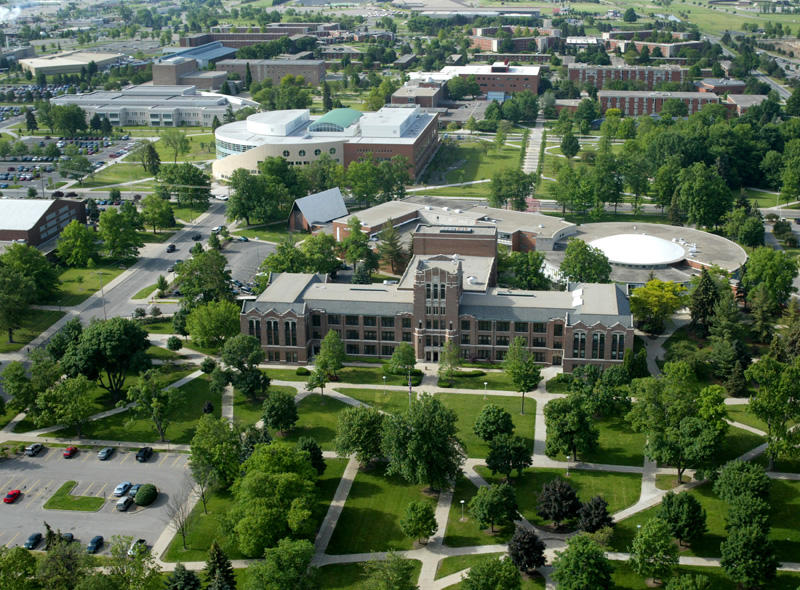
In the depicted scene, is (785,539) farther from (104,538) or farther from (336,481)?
(104,538)

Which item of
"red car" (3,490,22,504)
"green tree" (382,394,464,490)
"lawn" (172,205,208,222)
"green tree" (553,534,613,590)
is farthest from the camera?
"lawn" (172,205,208,222)

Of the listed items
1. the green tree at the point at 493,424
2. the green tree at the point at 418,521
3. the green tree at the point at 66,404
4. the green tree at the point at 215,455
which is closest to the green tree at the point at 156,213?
the green tree at the point at 66,404

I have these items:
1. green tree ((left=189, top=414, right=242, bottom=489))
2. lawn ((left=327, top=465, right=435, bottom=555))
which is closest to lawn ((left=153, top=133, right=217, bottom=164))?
green tree ((left=189, top=414, right=242, bottom=489))

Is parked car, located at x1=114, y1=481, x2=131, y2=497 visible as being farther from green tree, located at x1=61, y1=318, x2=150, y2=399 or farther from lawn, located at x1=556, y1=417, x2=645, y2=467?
lawn, located at x1=556, y1=417, x2=645, y2=467

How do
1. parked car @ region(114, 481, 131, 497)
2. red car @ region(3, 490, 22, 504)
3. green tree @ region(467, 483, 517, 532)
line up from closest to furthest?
green tree @ region(467, 483, 517, 532) < red car @ region(3, 490, 22, 504) < parked car @ region(114, 481, 131, 497)

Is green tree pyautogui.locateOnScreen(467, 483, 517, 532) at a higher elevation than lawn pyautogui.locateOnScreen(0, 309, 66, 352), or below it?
higher

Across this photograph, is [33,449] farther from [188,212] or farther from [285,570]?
[188,212]

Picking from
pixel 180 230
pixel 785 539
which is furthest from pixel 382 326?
pixel 180 230
